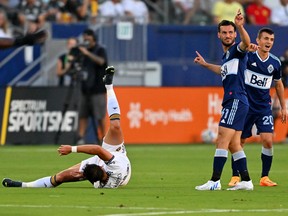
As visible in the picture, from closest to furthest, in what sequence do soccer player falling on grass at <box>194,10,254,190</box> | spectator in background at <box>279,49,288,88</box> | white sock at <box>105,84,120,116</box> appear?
soccer player falling on grass at <box>194,10,254,190</box> < white sock at <box>105,84,120,116</box> < spectator in background at <box>279,49,288,88</box>

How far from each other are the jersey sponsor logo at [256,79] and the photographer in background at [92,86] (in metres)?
10.8

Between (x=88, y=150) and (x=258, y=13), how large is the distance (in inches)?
804

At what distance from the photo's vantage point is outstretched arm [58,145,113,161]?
47.3 ft

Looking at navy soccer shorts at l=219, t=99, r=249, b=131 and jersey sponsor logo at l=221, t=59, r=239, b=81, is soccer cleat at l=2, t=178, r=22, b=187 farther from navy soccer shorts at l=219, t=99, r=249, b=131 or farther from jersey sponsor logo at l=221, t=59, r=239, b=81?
jersey sponsor logo at l=221, t=59, r=239, b=81

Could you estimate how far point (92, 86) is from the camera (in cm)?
2822

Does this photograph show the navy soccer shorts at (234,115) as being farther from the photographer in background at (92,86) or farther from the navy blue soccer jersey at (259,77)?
the photographer in background at (92,86)

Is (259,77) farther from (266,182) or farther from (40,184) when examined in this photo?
(40,184)

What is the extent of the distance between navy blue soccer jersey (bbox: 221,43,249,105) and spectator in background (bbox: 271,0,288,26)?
18.9 m

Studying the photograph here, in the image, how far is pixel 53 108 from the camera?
28.6 m

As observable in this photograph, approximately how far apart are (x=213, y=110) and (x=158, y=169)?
9.91m

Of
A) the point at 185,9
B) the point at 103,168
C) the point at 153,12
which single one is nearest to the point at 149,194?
the point at 103,168

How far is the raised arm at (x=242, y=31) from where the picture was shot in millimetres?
14820

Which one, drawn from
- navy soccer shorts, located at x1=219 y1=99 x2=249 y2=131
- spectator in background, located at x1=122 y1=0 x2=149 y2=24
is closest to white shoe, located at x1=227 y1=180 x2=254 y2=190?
navy soccer shorts, located at x1=219 y1=99 x2=249 y2=131

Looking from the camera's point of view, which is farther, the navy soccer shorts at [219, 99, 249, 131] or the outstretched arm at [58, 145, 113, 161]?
the navy soccer shorts at [219, 99, 249, 131]
